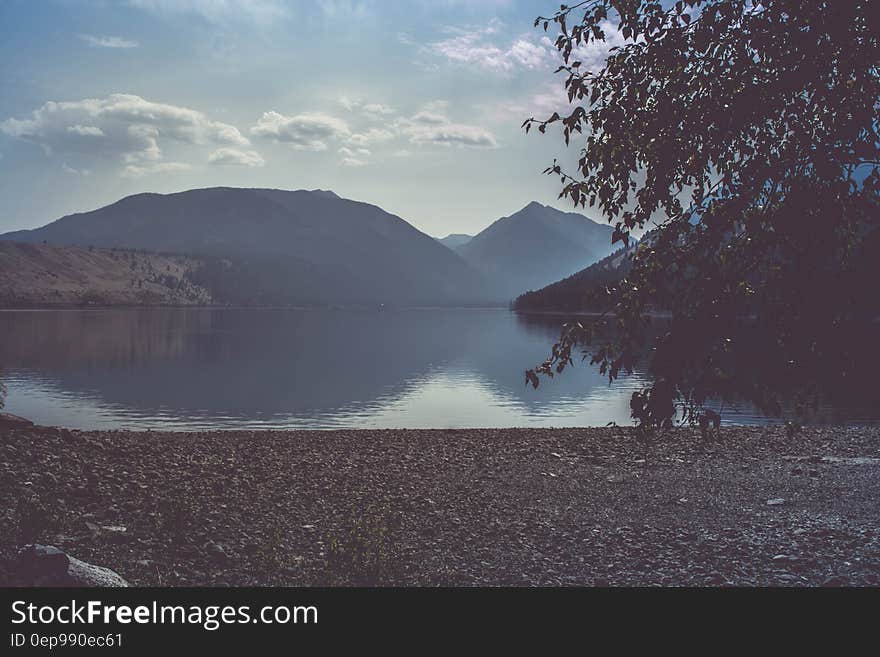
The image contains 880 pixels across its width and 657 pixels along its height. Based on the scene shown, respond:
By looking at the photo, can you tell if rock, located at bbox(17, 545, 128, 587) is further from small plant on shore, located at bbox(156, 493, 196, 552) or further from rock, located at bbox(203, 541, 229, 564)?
small plant on shore, located at bbox(156, 493, 196, 552)

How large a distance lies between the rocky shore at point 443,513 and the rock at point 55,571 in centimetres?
34

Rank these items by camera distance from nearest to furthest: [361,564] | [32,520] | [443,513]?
[361,564] < [32,520] < [443,513]

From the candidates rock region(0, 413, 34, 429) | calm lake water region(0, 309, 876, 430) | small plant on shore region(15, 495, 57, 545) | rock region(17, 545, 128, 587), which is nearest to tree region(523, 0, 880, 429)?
rock region(17, 545, 128, 587)

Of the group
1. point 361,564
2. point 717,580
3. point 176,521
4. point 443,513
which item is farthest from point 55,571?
point 717,580

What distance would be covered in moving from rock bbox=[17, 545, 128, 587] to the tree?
19.7 feet

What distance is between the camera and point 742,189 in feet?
28.9

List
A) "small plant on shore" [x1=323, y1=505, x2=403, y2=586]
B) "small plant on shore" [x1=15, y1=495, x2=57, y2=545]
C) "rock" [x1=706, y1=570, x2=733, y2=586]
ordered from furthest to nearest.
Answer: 1. "small plant on shore" [x1=15, y1=495, x2=57, y2=545]
2. "rock" [x1=706, y1=570, x2=733, y2=586]
3. "small plant on shore" [x1=323, y1=505, x2=403, y2=586]

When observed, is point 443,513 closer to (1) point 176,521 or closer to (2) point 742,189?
(1) point 176,521

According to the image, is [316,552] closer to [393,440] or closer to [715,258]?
[715,258]

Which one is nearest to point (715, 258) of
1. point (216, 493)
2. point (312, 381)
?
point (216, 493)

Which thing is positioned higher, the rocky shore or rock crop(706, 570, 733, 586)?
rock crop(706, 570, 733, 586)

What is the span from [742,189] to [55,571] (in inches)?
382

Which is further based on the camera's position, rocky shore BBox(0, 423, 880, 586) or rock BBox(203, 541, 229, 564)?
rock BBox(203, 541, 229, 564)

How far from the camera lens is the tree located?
834cm
